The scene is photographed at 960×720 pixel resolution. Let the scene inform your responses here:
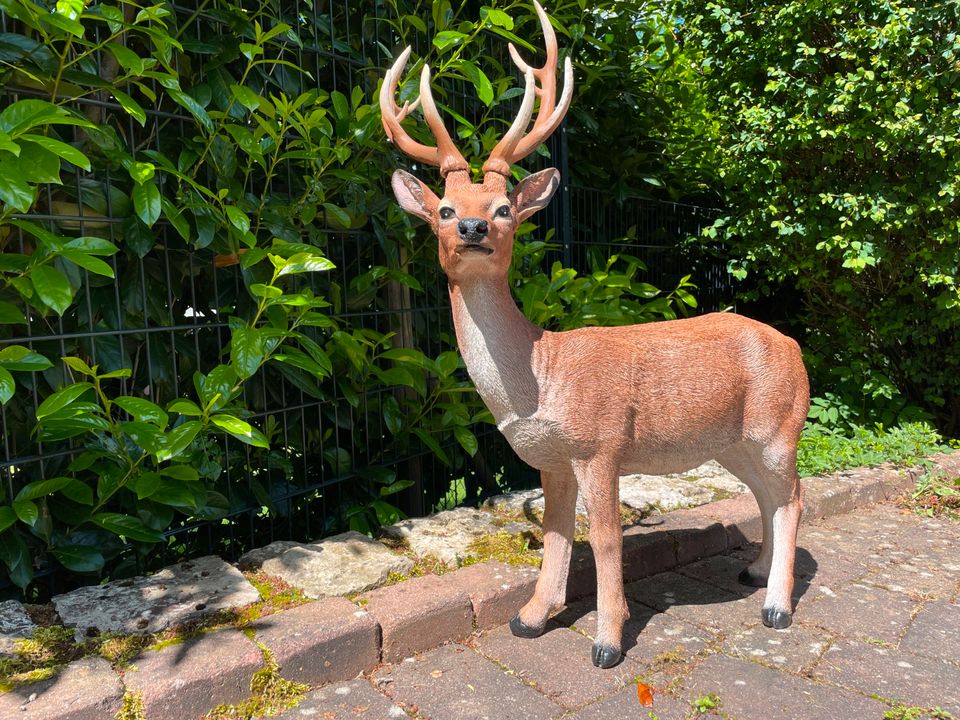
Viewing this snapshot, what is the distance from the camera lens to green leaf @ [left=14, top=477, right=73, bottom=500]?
2742mm

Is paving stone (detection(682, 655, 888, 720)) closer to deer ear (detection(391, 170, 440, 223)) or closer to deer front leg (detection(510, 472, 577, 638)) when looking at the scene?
deer front leg (detection(510, 472, 577, 638))

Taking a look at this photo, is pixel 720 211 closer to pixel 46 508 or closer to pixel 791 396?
pixel 791 396

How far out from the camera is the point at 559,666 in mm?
2781

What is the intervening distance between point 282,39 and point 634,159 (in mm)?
3407

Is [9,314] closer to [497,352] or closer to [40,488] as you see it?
[40,488]

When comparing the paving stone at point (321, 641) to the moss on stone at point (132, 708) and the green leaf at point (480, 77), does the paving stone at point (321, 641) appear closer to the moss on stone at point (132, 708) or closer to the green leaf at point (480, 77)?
the moss on stone at point (132, 708)

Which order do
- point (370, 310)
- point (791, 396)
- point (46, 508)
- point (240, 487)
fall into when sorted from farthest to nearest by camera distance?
point (370, 310) → point (240, 487) → point (791, 396) → point (46, 508)

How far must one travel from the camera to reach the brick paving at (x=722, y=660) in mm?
2518

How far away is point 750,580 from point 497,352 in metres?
1.82

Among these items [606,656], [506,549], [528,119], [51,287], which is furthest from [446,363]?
[51,287]

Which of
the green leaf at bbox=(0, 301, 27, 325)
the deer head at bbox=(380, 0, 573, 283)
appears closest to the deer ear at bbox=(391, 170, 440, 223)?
the deer head at bbox=(380, 0, 573, 283)

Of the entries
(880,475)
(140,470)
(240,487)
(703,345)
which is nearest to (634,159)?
(880,475)

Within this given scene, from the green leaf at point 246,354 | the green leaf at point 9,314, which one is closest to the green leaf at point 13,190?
the green leaf at point 9,314

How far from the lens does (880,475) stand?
192 inches
